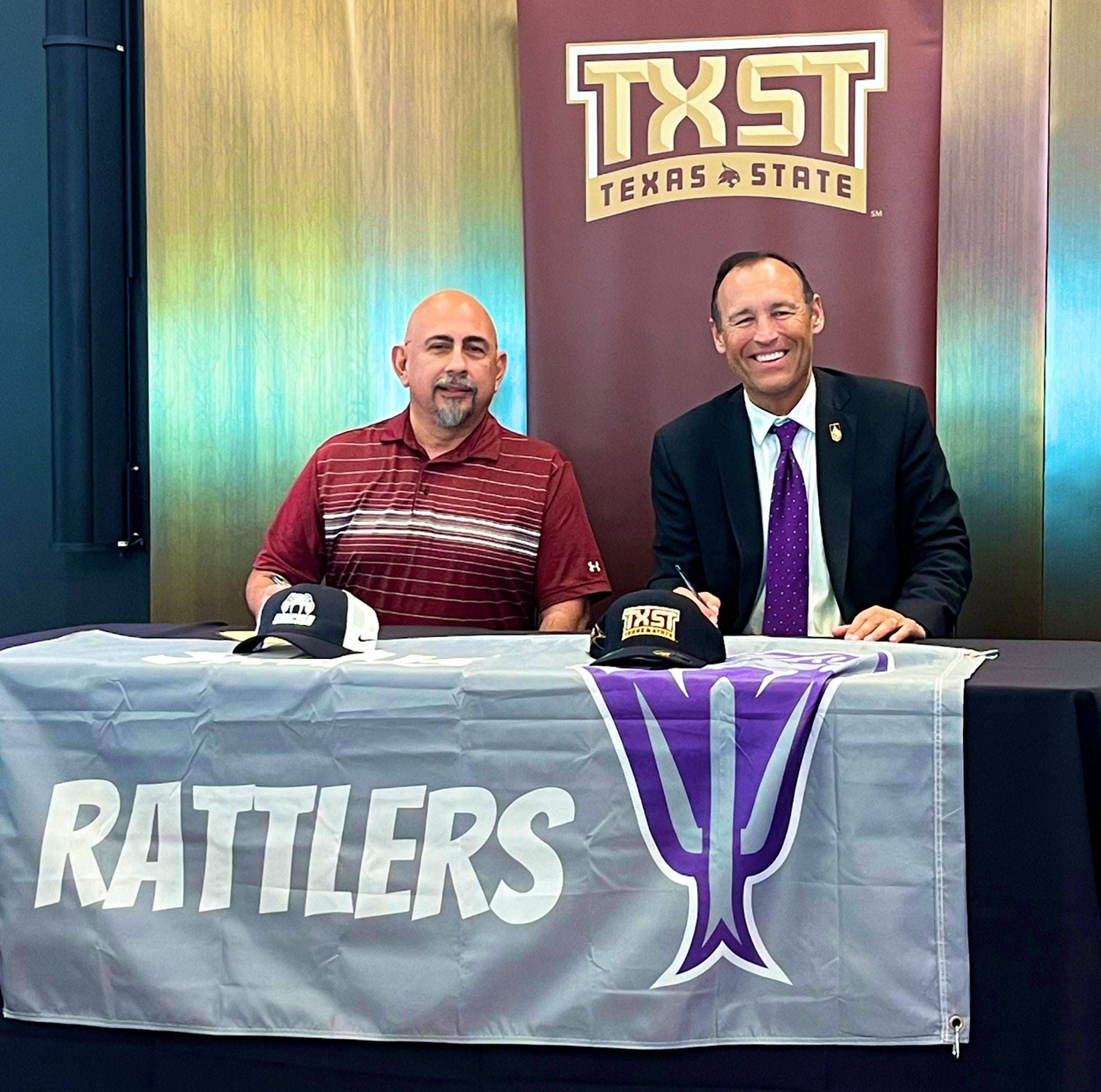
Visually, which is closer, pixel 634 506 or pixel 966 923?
pixel 966 923

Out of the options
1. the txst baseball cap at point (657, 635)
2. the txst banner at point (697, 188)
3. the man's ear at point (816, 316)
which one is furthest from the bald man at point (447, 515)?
the txst baseball cap at point (657, 635)

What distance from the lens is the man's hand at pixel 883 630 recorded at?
1.90 meters

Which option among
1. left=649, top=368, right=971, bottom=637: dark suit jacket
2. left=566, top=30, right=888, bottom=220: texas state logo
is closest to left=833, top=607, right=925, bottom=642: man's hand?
left=649, top=368, right=971, bottom=637: dark suit jacket

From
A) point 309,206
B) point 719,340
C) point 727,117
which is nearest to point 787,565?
point 719,340

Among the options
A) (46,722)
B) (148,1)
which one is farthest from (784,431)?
(148,1)

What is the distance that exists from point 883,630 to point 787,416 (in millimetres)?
717

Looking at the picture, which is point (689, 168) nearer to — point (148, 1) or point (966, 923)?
point (148, 1)

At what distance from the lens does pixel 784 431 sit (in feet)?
8.25

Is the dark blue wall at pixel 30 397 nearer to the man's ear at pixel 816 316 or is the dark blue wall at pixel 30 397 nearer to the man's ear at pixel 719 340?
the man's ear at pixel 719 340

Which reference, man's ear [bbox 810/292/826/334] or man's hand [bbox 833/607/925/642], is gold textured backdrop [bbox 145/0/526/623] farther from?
man's hand [bbox 833/607/925/642]

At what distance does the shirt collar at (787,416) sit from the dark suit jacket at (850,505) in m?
0.01

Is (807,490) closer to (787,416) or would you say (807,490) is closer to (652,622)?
(787,416)

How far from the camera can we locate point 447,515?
2.72 metres

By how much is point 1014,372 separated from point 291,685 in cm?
200
